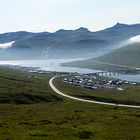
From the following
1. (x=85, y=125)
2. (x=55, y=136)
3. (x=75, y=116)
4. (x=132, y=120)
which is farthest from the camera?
(x=75, y=116)

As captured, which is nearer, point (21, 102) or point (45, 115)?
point (45, 115)

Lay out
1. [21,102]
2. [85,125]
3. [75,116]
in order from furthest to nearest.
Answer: [21,102], [75,116], [85,125]

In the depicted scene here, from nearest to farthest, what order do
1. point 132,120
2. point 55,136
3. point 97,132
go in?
point 55,136, point 97,132, point 132,120

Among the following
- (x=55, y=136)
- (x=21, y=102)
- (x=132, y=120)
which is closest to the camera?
(x=55, y=136)

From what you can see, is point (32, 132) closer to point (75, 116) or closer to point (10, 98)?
point (75, 116)

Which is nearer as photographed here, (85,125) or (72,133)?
(72,133)

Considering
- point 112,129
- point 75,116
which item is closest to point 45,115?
point 75,116

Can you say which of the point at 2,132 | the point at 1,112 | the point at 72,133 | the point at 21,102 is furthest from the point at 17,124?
the point at 21,102

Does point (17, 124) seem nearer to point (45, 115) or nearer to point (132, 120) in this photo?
point (45, 115)

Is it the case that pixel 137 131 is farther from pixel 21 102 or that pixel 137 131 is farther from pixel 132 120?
pixel 21 102
